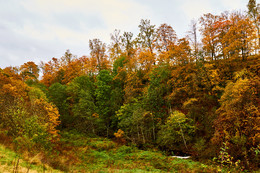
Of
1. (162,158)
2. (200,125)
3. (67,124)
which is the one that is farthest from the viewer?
(67,124)

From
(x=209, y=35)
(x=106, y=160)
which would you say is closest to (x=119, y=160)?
(x=106, y=160)

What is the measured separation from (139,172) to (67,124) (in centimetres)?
2425

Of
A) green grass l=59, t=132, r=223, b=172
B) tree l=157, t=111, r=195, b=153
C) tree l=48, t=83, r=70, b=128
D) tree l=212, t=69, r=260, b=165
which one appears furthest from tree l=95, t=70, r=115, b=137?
tree l=212, t=69, r=260, b=165

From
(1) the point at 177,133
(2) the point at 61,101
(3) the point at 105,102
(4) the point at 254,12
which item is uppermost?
(4) the point at 254,12

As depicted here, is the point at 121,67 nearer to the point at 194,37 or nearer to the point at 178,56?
the point at 178,56

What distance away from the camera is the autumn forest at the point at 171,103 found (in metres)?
14.4

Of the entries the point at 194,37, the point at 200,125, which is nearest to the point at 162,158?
the point at 200,125

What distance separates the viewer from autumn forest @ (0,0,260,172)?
14391 mm

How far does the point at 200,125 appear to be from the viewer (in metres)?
21.2

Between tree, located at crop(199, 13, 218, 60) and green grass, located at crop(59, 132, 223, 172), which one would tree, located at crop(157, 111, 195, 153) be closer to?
green grass, located at crop(59, 132, 223, 172)

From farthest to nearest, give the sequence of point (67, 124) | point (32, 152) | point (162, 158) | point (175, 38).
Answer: point (175, 38)
point (67, 124)
point (162, 158)
point (32, 152)

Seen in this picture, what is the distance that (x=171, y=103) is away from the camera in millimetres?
25469

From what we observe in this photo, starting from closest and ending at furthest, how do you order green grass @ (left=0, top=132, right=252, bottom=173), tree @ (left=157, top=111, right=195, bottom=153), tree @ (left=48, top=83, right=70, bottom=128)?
green grass @ (left=0, top=132, right=252, bottom=173) < tree @ (left=157, top=111, right=195, bottom=153) < tree @ (left=48, top=83, right=70, bottom=128)

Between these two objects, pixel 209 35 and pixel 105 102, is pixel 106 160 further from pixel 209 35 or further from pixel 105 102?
pixel 209 35
